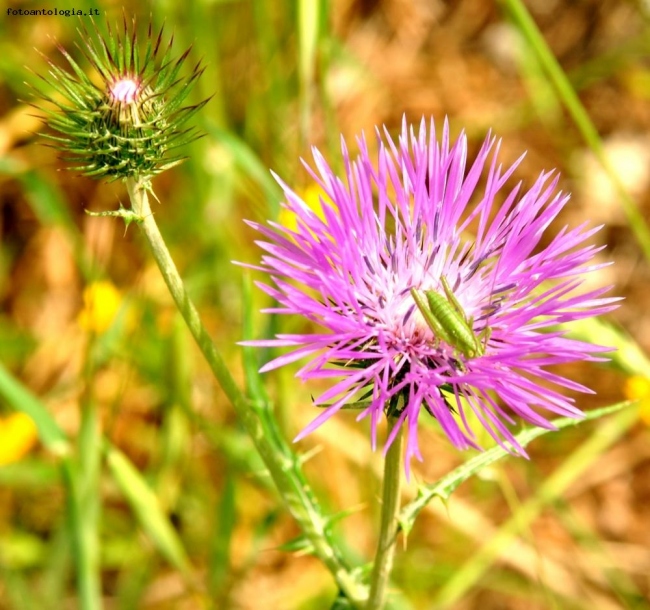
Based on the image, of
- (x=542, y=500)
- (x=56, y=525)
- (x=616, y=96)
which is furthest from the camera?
(x=616, y=96)

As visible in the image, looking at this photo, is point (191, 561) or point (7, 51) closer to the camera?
point (191, 561)

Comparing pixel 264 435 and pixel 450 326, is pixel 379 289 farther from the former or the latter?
pixel 264 435

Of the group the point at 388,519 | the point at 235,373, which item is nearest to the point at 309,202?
the point at 235,373

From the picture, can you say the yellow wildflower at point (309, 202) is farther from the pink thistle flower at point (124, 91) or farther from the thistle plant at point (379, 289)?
the pink thistle flower at point (124, 91)

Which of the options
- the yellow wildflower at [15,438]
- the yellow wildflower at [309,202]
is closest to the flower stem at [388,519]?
the yellow wildflower at [309,202]

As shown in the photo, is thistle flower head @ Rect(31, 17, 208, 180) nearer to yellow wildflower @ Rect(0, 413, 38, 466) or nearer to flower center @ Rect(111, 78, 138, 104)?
flower center @ Rect(111, 78, 138, 104)

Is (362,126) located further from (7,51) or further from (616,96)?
(7,51)

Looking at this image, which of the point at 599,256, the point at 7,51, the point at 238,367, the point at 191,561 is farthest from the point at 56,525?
the point at 599,256
